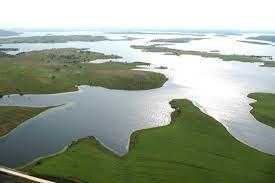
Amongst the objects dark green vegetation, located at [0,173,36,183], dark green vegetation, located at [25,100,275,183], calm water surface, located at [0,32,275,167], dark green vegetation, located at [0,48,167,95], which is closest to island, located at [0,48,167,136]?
dark green vegetation, located at [0,48,167,95]

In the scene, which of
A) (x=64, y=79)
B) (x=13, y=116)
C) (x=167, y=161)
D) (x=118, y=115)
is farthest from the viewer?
(x=64, y=79)

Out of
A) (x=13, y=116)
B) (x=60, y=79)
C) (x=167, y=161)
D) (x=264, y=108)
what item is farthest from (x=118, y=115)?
(x=60, y=79)

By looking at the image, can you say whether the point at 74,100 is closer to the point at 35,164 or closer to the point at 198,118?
the point at 198,118

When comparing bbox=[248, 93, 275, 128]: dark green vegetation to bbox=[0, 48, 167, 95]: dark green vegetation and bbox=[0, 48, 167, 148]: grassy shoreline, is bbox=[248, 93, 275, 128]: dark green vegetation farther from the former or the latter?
bbox=[0, 48, 167, 95]: dark green vegetation

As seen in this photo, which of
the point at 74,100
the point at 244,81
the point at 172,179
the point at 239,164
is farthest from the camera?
the point at 244,81

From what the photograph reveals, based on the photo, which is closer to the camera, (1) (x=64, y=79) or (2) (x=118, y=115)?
(2) (x=118, y=115)

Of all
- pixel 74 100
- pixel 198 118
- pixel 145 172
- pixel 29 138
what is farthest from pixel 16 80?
pixel 145 172

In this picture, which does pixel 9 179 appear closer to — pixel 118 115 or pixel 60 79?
pixel 118 115
